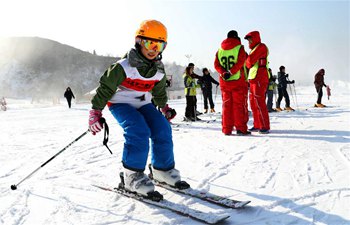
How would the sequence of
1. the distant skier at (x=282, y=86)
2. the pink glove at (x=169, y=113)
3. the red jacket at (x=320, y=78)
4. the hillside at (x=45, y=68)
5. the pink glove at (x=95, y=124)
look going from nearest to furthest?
the pink glove at (x=95, y=124) < the pink glove at (x=169, y=113) < the distant skier at (x=282, y=86) < the red jacket at (x=320, y=78) < the hillside at (x=45, y=68)

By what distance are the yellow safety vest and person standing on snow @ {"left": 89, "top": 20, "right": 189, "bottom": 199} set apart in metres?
3.51

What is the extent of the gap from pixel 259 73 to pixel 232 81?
0.68m

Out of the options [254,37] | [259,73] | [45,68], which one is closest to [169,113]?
[259,73]

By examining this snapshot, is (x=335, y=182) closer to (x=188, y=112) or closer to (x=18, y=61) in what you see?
(x=188, y=112)

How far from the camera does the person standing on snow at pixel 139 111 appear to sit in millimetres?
3051

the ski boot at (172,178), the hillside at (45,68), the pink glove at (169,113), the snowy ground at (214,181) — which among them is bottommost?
the snowy ground at (214,181)

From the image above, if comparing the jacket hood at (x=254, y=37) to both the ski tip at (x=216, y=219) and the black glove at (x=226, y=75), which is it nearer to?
the black glove at (x=226, y=75)

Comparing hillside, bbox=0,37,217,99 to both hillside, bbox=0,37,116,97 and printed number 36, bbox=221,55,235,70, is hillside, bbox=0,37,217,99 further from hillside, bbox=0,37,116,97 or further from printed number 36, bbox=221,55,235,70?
printed number 36, bbox=221,55,235,70

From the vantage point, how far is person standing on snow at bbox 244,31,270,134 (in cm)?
693

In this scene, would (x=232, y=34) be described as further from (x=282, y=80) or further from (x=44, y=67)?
(x=44, y=67)

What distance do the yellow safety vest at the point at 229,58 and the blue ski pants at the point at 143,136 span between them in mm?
3634

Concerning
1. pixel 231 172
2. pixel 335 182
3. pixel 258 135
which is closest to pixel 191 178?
pixel 231 172

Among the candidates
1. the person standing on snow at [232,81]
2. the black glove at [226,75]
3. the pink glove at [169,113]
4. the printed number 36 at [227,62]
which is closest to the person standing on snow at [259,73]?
the person standing on snow at [232,81]

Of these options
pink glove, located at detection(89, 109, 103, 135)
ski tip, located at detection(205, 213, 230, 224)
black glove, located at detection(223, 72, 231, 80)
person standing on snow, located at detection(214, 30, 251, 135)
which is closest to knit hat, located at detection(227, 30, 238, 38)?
person standing on snow, located at detection(214, 30, 251, 135)
